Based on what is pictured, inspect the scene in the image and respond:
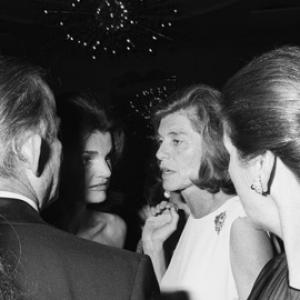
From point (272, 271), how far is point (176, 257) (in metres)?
0.99

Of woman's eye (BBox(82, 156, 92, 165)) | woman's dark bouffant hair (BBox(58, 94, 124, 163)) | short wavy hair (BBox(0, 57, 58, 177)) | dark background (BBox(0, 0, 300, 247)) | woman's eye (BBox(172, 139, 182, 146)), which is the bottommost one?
dark background (BBox(0, 0, 300, 247))

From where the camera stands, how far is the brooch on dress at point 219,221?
2.21 m

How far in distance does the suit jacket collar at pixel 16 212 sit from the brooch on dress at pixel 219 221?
1.17 m

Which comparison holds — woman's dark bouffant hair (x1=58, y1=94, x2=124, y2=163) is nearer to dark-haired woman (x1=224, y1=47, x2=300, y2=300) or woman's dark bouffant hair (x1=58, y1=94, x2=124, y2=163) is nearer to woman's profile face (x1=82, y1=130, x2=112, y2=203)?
woman's profile face (x1=82, y1=130, x2=112, y2=203)

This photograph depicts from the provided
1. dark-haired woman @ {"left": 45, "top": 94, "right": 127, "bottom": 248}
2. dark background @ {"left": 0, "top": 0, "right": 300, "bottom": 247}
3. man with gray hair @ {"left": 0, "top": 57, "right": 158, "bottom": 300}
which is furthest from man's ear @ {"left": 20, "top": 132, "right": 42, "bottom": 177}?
dark background @ {"left": 0, "top": 0, "right": 300, "bottom": 247}

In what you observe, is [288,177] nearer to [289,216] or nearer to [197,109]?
[289,216]

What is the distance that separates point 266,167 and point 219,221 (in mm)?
1011

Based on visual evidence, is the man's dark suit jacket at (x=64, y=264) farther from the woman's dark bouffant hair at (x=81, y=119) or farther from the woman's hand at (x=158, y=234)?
the woman's hand at (x=158, y=234)

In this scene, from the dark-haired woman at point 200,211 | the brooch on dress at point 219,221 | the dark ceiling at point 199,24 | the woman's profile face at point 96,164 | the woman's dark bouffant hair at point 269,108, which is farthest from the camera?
the dark ceiling at point 199,24

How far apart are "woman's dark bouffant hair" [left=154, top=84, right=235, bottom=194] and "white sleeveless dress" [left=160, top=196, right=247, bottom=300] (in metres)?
0.11

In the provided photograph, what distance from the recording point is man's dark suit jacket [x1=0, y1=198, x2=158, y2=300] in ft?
3.54

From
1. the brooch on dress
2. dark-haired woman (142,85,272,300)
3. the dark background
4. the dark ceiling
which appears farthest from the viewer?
the dark background

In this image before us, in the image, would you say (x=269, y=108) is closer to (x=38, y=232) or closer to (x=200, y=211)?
(x=38, y=232)

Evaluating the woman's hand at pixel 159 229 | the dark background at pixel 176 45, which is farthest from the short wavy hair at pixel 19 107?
the dark background at pixel 176 45
